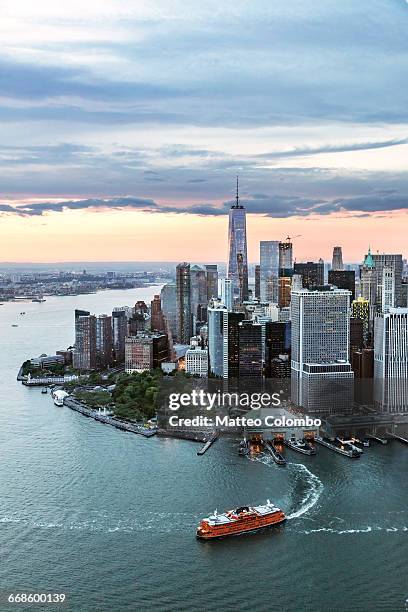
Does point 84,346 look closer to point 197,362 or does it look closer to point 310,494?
point 197,362

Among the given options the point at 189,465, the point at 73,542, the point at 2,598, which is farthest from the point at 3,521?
the point at 189,465

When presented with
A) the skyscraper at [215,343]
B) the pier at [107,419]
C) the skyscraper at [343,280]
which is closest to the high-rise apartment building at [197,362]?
the skyscraper at [215,343]

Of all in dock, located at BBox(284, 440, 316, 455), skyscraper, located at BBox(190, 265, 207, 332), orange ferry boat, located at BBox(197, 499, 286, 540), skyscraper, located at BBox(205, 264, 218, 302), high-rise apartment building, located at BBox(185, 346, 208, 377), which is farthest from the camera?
skyscraper, located at BBox(205, 264, 218, 302)

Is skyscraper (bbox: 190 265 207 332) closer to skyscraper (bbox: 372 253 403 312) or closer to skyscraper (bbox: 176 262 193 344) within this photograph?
skyscraper (bbox: 176 262 193 344)

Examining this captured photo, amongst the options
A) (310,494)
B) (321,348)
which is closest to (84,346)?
(321,348)

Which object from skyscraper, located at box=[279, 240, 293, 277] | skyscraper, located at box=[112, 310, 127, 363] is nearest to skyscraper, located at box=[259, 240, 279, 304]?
skyscraper, located at box=[279, 240, 293, 277]

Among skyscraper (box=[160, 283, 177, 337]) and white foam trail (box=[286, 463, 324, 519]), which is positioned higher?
skyscraper (box=[160, 283, 177, 337])

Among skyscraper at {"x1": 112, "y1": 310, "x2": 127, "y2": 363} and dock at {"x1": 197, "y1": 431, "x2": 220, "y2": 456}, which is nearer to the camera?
dock at {"x1": 197, "y1": 431, "x2": 220, "y2": 456}
